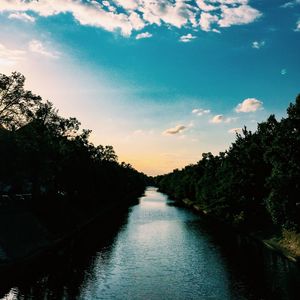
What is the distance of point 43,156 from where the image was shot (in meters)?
64.5

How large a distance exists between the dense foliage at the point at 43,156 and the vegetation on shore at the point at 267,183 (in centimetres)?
3235

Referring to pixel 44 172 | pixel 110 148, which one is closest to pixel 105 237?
pixel 44 172

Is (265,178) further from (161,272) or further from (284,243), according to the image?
(161,272)

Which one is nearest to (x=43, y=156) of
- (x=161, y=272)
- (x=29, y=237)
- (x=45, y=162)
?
(x=45, y=162)

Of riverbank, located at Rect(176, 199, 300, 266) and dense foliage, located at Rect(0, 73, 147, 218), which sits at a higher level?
dense foliage, located at Rect(0, 73, 147, 218)

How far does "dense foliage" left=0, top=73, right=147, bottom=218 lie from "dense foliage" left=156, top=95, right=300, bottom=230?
32526mm

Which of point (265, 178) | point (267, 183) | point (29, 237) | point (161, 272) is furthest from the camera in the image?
point (265, 178)

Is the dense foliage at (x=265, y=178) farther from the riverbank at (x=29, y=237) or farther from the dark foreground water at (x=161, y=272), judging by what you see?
the riverbank at (x=29, y=237)

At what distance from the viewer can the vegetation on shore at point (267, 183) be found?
44.4 meters

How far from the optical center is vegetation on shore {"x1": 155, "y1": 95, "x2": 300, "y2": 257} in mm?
44406

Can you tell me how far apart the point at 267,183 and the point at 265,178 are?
12.0 meters

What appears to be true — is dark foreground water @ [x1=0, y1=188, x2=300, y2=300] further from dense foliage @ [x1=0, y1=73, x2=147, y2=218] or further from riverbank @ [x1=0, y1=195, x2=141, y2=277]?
dense foliage @ [x1=0, y1=73, x2=147, y2=218]

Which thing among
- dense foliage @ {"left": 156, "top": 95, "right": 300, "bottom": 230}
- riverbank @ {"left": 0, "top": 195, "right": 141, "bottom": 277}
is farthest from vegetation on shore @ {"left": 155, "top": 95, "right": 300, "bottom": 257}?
riverbank @ {"left": 0, "top": 195, "right": 141, "bottom": 277}

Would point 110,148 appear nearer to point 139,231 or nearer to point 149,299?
point 139,231
